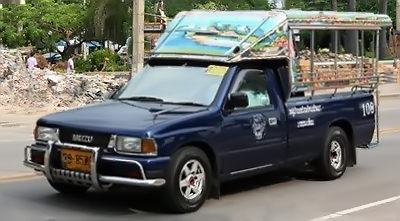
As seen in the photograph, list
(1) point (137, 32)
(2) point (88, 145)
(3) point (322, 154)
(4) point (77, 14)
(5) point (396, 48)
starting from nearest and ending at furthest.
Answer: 1. (2) point (88, 145)
2. (3) point (322, 154)
3. (1) point (137, 32)
4. (5) point (396, 48)
5. (4) point (77, 14)

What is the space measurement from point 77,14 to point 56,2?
3782 mm

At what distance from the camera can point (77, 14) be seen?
178 feet

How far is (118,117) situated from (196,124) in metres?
0.86

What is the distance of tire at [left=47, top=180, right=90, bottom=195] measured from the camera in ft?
30.8

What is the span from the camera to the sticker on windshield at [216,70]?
941cm

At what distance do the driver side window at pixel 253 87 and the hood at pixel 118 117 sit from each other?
0.81 meters

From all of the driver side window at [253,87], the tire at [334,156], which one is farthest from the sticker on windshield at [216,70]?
the tire at [334,156]

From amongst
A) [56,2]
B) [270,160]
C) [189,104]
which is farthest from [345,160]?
A: [56,2]

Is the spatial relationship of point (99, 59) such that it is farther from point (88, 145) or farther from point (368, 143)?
point (88, 145)

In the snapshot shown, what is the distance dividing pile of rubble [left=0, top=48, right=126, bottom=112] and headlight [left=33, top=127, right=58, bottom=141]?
608 inches

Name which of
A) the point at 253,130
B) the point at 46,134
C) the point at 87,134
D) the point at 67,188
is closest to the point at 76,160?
the point at 87,134

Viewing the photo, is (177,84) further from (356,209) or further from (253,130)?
(356,209)

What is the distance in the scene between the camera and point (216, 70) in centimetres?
945

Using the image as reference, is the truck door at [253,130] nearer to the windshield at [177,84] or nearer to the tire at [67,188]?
the windshield at [177,84]
